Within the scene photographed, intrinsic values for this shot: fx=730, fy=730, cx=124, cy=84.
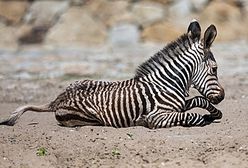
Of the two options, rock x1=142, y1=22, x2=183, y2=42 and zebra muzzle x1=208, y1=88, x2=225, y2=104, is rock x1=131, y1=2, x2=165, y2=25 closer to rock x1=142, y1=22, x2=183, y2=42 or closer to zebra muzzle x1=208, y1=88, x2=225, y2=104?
rock x1=142, y1=22, x2=183, y2=42

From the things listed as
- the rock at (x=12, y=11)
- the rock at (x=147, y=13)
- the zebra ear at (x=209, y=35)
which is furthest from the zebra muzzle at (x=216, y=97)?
the rock at (x=12, y=11)

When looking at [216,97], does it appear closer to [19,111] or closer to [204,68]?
[204,68]

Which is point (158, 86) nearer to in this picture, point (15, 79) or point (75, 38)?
point (15, 79)

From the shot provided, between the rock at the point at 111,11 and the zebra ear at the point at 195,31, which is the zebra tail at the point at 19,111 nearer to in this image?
the zebra ear at the point at 195,31

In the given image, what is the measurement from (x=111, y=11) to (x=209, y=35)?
9.79 m

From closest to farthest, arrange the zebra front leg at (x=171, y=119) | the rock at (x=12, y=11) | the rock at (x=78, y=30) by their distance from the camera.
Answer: the zebra front leg at (x=171, y=119), the rock at (x=78, y=30), the rock at (x=12, y=11)

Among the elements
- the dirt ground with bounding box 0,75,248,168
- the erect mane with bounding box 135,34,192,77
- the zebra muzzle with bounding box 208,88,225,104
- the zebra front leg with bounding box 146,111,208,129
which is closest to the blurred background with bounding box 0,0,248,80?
the erect mane with bounding box 135,34,192,77

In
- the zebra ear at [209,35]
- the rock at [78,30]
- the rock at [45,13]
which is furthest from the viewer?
the rock at [45,13]

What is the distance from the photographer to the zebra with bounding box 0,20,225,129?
27.4ft

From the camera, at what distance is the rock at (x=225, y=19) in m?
17.8

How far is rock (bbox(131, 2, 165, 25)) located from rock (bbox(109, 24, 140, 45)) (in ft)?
0.89

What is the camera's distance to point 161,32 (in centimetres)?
1783

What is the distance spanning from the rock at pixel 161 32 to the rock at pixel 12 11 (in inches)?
127

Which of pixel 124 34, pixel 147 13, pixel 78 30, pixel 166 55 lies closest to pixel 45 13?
→ pixel 78 30
